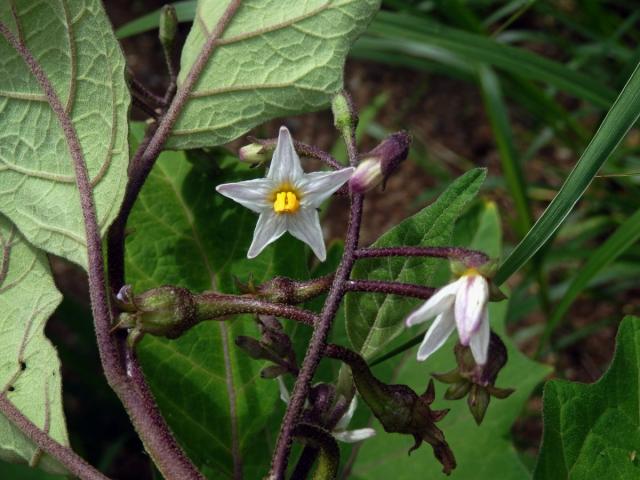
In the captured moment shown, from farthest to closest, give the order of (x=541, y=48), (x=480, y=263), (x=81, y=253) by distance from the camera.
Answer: (x=541, y=48)
(x=81, y=253)
(x=480, y=263)

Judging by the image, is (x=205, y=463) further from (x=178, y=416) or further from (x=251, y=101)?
(x=251, y=101)

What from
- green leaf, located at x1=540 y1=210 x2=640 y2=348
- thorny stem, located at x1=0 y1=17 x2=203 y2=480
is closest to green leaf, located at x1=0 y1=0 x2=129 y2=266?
thorny stem, located at x1=0 y1=17 x2=203 y2=480

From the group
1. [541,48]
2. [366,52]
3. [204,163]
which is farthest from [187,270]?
[541,48]

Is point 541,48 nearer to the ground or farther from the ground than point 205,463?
farther from the ground

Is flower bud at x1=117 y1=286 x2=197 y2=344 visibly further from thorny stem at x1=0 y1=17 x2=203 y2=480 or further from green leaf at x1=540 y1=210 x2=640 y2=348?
green leaf at x1=540 y1=210 x2=640 y2=348

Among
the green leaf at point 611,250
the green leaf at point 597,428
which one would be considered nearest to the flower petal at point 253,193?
the green leaf at point 597,428

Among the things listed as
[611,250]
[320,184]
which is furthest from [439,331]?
[611,250]

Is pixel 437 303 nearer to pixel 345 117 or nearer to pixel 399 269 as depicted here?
pixel 399 269
